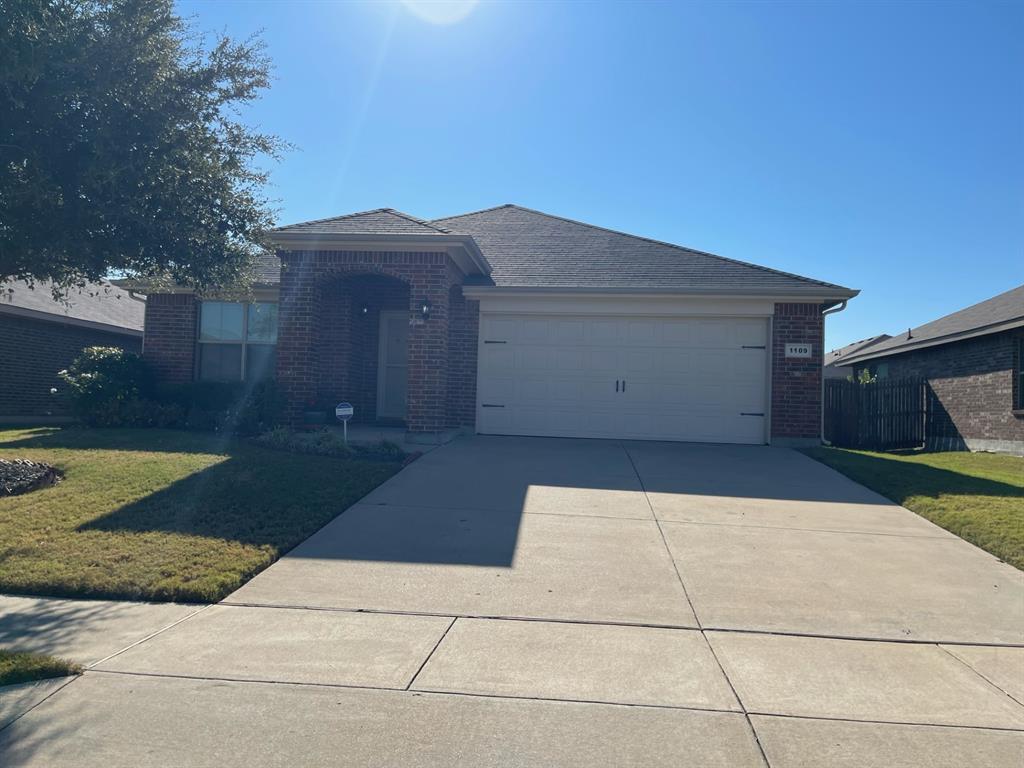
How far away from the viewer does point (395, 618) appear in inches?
187

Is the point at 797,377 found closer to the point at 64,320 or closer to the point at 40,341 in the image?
the point at 64,320

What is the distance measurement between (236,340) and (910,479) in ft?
38.8

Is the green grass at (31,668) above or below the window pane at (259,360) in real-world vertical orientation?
below

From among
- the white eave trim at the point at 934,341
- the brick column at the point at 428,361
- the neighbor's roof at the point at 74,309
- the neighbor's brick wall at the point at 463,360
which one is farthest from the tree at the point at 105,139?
the white eave trim at the point at 934,341

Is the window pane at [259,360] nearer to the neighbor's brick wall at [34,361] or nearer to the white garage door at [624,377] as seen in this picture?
the white garage door at [624,377]

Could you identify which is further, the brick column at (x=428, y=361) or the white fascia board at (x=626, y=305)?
the white fascia board at (x=626, y=305)

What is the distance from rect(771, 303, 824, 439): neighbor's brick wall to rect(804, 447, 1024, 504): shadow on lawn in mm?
709

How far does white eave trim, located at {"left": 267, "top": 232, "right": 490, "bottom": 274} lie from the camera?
1141 cm

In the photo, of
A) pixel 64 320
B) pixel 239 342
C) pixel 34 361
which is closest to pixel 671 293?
pixel 239 342

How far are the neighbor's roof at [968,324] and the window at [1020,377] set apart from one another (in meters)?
0.51

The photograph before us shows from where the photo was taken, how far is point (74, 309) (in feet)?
60.6

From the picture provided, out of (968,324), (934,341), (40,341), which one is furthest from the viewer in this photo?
(934,341)

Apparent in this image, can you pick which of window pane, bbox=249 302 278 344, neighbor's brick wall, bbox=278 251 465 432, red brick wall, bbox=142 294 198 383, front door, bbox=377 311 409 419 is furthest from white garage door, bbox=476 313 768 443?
red brick wall, bbox=142 294 198 383

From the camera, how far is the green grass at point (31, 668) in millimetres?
3746
